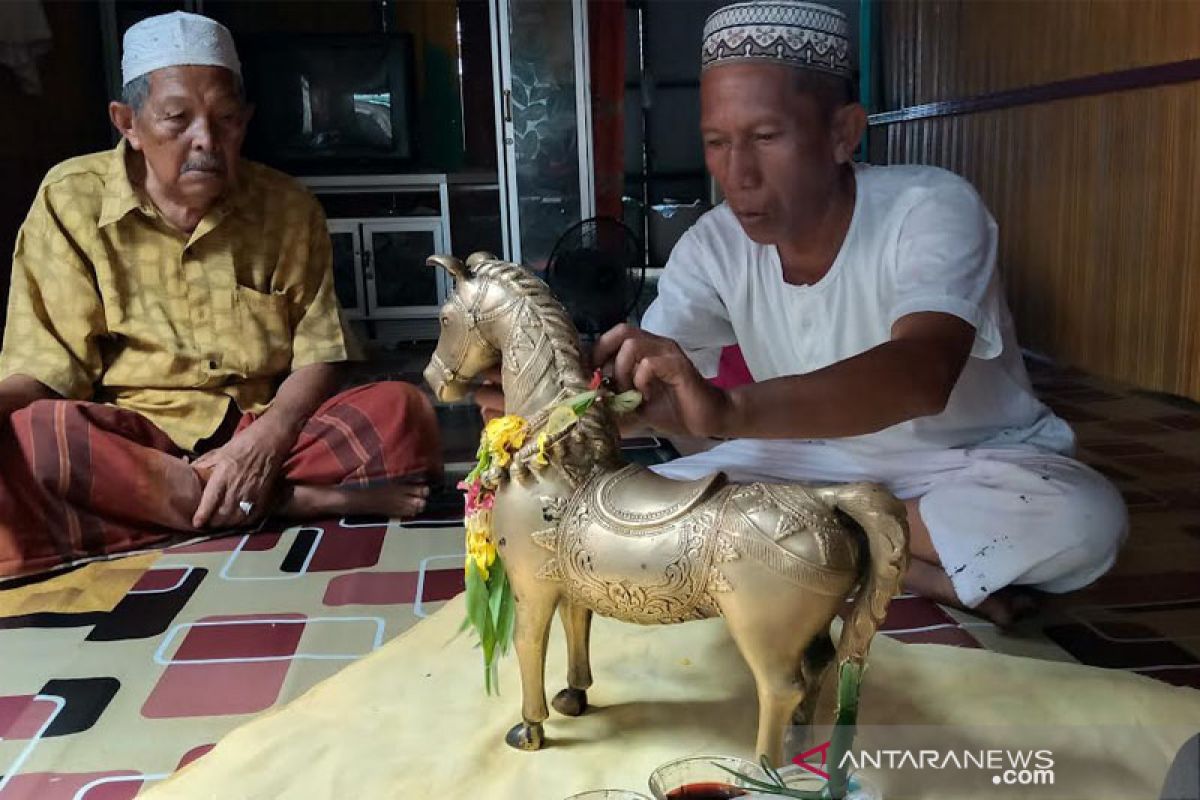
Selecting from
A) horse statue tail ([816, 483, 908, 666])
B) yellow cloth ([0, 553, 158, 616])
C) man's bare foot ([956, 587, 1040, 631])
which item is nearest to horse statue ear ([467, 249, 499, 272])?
horse statue tail ([816, 483, 908, 666])

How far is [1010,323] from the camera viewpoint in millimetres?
2105

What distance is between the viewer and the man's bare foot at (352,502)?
282 cm

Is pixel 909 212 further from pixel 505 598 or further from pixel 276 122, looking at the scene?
pixel 276 122

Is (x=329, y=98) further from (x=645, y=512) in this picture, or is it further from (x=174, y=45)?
(x=645, y=512)

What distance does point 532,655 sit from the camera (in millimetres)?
1419

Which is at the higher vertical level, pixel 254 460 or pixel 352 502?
pixel 254 460

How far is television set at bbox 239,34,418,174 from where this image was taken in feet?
20.6

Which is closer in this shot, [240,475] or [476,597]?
[476,597]

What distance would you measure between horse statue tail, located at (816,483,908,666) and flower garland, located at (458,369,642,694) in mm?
318

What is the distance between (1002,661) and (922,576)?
38cm

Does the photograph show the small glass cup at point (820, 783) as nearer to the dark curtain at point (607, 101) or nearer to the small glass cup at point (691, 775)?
the small glass cup at point (691, 775)

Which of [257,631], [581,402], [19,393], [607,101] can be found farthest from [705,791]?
[607,101]

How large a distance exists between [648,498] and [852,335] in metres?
0.91

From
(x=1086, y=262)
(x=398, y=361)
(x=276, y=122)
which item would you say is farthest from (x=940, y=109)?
(x=276, y=122)
